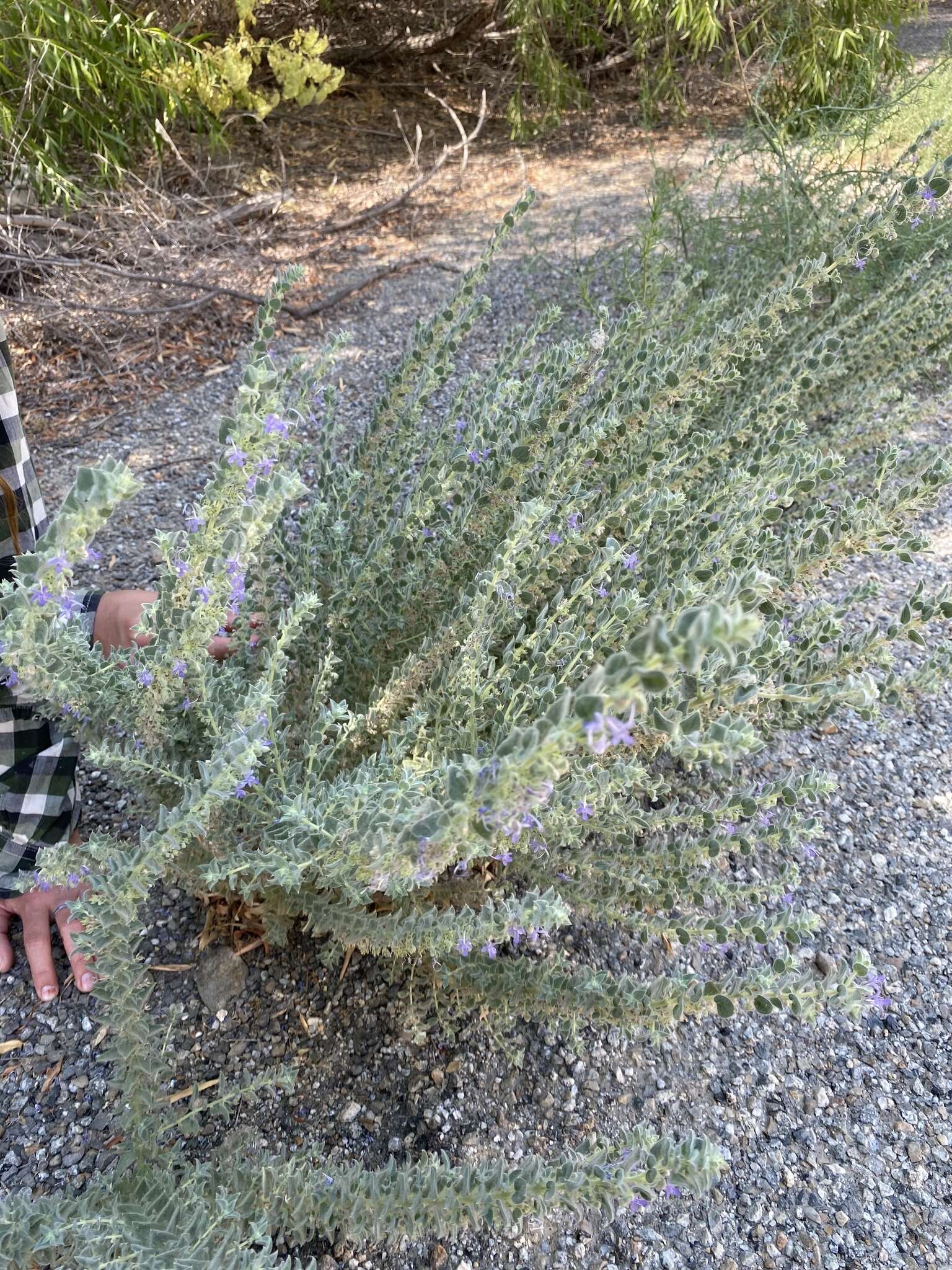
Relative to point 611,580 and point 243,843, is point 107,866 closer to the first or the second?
point 243,843

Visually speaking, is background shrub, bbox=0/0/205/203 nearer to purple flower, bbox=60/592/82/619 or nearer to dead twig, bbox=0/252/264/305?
dead twig, bbox=0/252/264/305

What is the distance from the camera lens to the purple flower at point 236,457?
71cm

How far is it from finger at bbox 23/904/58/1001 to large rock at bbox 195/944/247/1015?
0.21m

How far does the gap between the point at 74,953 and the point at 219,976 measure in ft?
0.66

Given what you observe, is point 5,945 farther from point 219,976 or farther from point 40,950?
point 219,976

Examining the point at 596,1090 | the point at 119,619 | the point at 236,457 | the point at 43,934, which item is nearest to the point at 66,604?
the point at 236,457

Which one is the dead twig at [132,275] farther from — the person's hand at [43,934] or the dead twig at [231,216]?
the person's hand at [43,934]

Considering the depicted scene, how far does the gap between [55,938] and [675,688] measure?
3.41ft

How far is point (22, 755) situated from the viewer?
1.38 metres

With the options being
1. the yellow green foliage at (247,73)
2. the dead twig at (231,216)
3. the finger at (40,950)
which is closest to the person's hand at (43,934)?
the finger at (40,950)

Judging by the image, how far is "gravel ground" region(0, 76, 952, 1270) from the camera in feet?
3.59

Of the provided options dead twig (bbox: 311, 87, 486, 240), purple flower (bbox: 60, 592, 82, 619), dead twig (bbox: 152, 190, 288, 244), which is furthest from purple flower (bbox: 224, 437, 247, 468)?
dead twig (bbox: 311, 87, 486, 240)

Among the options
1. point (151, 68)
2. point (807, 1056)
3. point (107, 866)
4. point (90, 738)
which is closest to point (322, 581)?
point (90, 738)

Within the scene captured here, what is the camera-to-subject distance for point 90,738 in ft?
3.49
